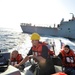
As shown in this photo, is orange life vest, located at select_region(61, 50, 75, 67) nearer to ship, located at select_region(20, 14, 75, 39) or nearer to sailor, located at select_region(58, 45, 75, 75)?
sailor, located at select_region(58, 45, 75, 75)

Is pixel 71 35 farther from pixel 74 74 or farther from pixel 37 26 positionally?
pixel 74 74

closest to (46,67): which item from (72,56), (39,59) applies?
(39,59)

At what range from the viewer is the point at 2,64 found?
152 inches

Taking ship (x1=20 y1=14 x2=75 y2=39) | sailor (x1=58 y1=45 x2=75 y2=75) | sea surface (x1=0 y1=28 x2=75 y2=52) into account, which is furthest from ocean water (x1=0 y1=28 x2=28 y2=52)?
sailor (x1=58 y1=45 x2=75 y2=75)

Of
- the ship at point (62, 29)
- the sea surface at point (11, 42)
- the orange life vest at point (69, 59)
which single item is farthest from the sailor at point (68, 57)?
the ship at point (62, 29)

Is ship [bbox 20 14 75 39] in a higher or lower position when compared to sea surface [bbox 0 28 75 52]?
higher

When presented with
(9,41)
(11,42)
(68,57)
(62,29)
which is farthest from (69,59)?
(62,29)

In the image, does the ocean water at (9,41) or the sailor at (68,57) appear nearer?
the sailor at (68,57)

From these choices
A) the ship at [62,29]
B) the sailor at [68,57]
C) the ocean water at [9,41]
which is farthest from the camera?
the ship at [62,29]

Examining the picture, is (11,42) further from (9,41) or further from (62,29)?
(62,29)

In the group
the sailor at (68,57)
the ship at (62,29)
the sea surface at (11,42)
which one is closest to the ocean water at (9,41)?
the sea surface at (11,42)

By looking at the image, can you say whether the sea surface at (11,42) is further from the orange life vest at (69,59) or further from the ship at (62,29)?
the orange life vest at (69,59)

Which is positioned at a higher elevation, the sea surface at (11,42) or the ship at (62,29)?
the ship at (62,29)

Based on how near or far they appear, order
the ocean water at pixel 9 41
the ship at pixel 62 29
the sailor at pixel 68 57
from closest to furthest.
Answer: the sailor at pixel 68 57
the ocean water at pixel 9 41
the ship at pixel 62 29
